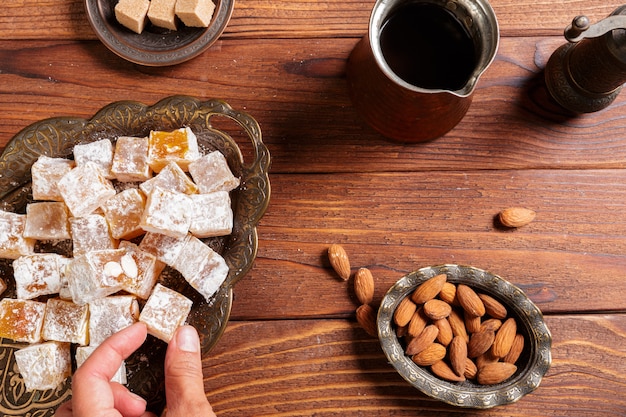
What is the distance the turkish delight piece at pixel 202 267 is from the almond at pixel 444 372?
390 mm

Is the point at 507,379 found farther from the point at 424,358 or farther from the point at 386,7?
the point at 386,7

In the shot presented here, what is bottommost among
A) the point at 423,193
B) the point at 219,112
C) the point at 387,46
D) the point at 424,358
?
the point at 424,358

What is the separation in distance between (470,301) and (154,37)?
0.76 meters

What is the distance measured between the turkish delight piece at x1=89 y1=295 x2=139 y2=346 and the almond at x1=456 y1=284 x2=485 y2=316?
0.56 meters

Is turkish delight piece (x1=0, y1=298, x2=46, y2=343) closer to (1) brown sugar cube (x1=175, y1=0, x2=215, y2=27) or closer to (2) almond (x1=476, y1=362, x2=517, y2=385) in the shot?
(1) brown sugar cube (x1=175, y1=0, x2=215, y2=27)

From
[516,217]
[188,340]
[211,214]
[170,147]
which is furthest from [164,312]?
[516,217]

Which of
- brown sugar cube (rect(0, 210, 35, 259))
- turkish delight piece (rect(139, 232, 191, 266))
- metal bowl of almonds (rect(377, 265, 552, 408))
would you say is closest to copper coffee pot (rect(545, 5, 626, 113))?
metal bowl of almonds (rect(377, 265, 552, 408))

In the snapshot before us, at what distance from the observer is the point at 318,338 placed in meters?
1.01

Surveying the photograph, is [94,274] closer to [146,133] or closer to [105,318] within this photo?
[105,318]

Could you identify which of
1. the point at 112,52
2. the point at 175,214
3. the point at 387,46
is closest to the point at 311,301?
the point at 175,214

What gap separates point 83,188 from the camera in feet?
3.00

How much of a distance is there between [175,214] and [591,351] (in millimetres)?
770

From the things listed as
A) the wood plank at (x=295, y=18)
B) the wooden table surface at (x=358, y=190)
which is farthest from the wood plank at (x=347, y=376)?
the wood plank at (x=295, y=18)

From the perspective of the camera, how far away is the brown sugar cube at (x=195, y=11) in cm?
102
